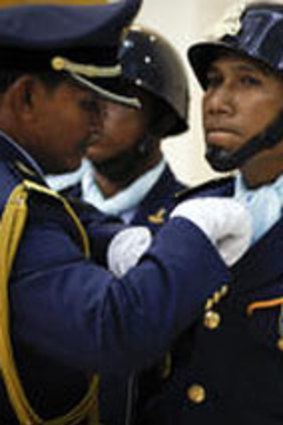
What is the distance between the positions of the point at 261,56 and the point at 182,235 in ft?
0.98

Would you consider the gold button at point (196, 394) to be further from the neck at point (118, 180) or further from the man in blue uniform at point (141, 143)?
the neck at point (118, 180)

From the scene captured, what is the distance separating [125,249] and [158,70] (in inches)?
26.6

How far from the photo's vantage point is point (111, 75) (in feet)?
3.13

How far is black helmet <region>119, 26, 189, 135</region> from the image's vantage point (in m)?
1.54

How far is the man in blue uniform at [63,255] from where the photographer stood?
0.77 metres

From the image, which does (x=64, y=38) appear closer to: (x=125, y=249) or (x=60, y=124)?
(x=60, y=124)

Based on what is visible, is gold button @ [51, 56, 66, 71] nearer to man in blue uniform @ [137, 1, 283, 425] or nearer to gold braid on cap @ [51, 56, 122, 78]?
gold braid on cap @ [51, 56, 122, 78]

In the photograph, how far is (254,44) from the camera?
0.98m

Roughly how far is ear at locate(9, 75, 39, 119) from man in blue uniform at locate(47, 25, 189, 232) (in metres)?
0.62

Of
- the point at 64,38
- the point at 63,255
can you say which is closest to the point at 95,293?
the point at 63,255

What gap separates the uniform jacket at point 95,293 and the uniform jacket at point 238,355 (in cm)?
16

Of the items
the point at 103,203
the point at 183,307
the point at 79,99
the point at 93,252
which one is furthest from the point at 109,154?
the point at 183,307

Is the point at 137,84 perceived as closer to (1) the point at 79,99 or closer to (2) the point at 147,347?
(1) the point at 79,99

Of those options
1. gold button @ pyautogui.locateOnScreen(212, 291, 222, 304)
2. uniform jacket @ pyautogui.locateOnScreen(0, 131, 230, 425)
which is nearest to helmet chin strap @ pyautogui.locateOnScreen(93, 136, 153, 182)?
gold button @ pyautogui.locateOnScreen(212, 291, 222, 304)
